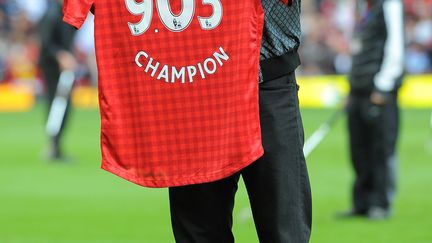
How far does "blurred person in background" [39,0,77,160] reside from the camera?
1330 centimetres

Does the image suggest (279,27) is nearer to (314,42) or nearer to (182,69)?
(182,69)

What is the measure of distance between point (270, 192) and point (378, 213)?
442 cm

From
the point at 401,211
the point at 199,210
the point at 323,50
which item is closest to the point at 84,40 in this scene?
the point at 323,50

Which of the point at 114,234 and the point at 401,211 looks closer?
the point at 114,234

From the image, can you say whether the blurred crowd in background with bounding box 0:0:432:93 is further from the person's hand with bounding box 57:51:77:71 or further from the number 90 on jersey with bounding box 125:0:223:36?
the number 90 on jersey with bounding box 125:0:223:36

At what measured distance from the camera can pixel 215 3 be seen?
13.3ft

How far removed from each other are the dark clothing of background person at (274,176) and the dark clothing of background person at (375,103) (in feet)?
13.7

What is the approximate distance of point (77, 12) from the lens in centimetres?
420

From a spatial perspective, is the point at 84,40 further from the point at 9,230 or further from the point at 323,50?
the point at 9,230

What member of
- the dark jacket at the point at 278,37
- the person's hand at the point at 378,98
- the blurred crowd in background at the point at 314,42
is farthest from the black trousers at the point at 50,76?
the dark jacket at the point at 278,37

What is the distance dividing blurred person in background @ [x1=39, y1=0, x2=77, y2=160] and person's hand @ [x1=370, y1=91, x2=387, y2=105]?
18.5 ft

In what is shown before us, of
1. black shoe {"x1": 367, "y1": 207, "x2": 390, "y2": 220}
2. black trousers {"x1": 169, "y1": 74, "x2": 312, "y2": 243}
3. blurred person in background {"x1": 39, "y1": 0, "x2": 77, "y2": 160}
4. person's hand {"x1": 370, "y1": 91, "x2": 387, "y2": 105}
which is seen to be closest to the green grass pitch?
black shoe {"x1": 367, "y1": 207, "x2": 390, "y2": 220}

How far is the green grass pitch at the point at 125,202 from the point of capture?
7.85 metres

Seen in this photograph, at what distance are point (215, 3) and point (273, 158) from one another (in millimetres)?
692
